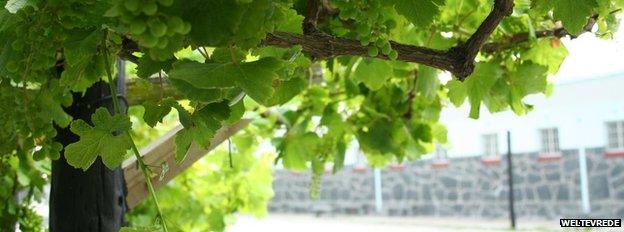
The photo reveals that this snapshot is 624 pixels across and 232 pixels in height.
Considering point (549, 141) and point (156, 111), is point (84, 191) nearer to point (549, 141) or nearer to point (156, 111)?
point (156, 111)

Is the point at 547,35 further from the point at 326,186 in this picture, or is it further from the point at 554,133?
the point at 326,186

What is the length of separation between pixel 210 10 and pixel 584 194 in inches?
141

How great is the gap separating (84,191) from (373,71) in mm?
326

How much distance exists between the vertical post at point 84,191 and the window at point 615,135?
117 inches

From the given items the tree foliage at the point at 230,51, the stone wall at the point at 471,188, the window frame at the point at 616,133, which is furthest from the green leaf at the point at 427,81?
the window frame at the point at 616,133

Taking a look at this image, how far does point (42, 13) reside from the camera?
0.35 m

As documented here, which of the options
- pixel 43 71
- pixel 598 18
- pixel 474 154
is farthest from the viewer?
pixel 474 154

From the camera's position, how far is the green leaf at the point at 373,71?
73 centimetres

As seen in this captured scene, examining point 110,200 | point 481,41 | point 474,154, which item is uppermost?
point 474,154

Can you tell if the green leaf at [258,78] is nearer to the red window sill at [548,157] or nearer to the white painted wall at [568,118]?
the white painted wall at [568,118]

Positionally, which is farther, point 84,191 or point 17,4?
point 84,191

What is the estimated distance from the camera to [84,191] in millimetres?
719

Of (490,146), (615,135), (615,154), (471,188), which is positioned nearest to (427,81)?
(615,135)

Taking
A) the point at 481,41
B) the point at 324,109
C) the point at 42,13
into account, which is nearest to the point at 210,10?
the point at 42,13
